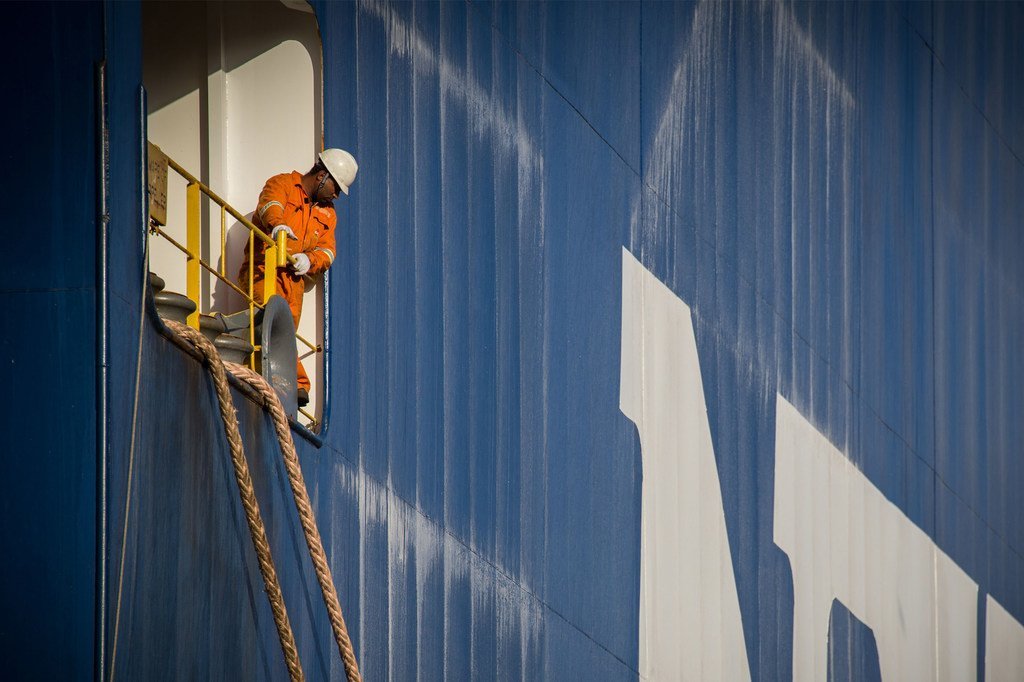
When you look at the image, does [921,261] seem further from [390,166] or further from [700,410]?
[390,166]

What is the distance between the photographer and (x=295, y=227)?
15.8 ft

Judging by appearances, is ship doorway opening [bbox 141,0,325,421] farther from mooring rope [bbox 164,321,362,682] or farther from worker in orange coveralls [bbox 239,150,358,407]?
mooring rope [bbox 164,321,362,682]

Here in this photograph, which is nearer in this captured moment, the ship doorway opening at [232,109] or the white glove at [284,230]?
the white glove at [284,230]

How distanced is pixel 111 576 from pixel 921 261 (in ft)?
20.2

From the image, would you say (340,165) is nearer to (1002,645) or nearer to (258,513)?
(258,513)

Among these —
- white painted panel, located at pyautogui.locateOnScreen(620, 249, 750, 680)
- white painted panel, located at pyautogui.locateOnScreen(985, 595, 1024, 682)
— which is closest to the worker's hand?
white painted panel, located at pyautogui.locateOnScreen(620, 249, 750, 680)

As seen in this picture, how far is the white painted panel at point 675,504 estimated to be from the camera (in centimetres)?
611

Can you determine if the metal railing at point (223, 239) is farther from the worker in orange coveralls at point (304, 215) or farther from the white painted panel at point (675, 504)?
the white painted panel at point (675, 504)

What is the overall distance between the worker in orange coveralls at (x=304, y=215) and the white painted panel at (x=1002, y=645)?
18.5ft

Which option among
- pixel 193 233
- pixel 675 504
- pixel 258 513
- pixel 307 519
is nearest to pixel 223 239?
pixel 193 233

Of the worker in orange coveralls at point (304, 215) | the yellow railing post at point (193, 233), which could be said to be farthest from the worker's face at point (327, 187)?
the yellow railing post at point (193, 233)

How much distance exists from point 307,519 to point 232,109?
1.90 meters

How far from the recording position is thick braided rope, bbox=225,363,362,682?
12.5ft

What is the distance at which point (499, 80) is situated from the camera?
549 cm
